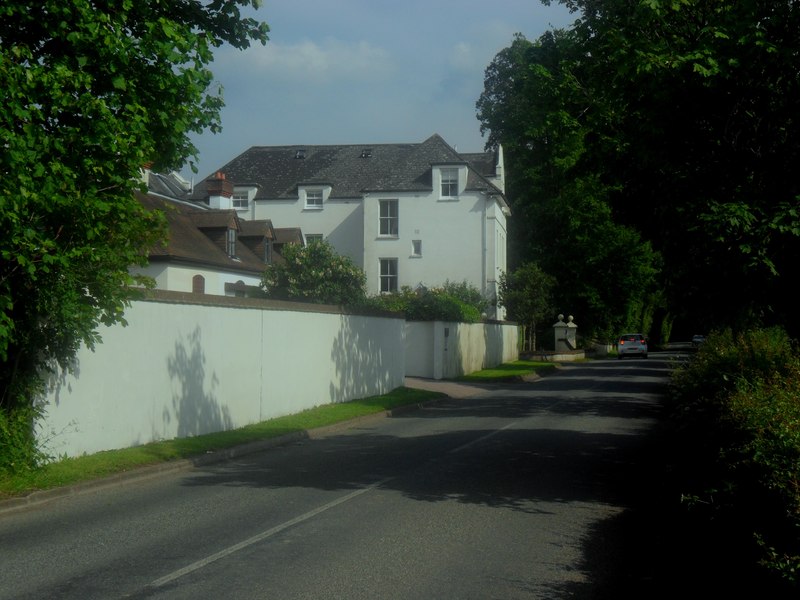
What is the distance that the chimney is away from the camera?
57.4 meters

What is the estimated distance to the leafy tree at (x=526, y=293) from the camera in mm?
53250

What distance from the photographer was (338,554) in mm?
7973

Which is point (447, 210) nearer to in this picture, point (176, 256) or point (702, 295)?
point (176, 256)

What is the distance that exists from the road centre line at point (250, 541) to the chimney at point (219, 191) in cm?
4769

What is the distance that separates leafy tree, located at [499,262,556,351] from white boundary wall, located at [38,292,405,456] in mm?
28804

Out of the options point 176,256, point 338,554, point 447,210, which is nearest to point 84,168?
point 338,554

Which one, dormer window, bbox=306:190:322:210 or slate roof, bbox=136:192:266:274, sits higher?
dormer window, bbox=306:190:322:210

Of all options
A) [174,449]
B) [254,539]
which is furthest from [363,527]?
[174,449]

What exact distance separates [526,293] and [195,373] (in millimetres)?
37913

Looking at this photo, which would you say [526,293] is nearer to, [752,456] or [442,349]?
[442,349]

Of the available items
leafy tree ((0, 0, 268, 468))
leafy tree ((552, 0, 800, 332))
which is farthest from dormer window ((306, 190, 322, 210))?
leafy tree ((552, 0, 800, 332))

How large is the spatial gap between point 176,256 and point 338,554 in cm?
3018

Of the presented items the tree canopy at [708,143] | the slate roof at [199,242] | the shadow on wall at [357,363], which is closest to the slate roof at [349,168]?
the slate roof at [199,242]

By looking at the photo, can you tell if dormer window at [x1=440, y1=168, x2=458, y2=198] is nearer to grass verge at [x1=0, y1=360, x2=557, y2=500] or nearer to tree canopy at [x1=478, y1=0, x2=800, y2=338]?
grass verge at [x1=0, y1=360, x2=557, y2=500]
